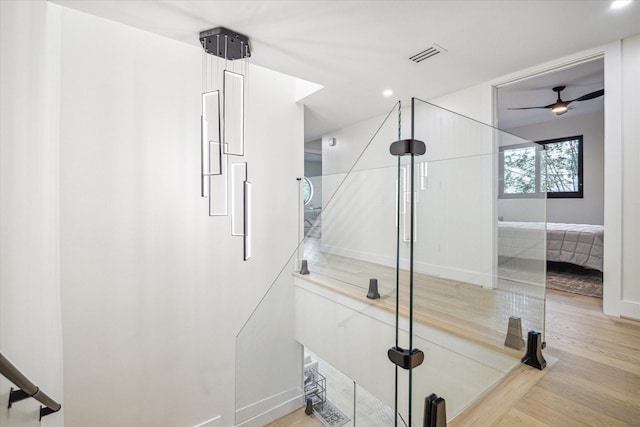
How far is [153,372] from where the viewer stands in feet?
8.99

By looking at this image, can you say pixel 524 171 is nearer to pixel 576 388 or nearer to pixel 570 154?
pixel 576 388

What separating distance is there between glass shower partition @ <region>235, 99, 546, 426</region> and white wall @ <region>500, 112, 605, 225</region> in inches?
214

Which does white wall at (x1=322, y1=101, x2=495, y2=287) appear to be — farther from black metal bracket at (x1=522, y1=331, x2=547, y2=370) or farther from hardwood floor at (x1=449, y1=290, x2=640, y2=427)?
hardwood floor at (x1=449, y1=290, x2=640, y2=427)

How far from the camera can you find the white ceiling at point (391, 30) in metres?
1.92

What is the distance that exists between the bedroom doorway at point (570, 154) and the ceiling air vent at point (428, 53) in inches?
69.2

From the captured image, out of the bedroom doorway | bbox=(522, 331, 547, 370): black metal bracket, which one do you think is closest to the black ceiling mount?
bbox=(522, 331, 547, 370): black metal bracket

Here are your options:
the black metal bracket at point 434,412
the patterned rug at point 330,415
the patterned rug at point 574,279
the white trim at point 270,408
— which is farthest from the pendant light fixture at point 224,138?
the patterned rug at point 574,279

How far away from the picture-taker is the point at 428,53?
8.27ft

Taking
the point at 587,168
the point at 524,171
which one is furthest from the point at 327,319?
the point at 587,168

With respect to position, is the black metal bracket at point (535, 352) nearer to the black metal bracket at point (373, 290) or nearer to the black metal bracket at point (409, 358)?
the black metal bracket at point (373, 290)

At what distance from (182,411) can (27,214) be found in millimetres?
2469

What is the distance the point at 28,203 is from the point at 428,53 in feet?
9.87

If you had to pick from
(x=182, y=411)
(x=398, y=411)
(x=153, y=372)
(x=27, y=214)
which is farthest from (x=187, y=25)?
(x=182, y=411)

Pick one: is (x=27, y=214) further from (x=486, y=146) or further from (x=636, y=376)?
(x=636, y=376)
